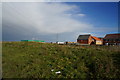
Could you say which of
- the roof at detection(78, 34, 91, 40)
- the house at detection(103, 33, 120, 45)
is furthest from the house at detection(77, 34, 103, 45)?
the house at detection(103, 33, 120, 45)

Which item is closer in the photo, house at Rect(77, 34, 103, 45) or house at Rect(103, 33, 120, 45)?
house at Rect(103, 33, 120, 45)

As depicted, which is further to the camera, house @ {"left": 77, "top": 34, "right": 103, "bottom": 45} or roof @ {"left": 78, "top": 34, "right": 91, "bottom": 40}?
roof @ {"left": 78, "top": 34, "right": 91, "bottom": 40}

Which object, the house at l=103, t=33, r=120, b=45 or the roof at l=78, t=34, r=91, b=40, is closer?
the house at l=103, t=33, r=120, b=45

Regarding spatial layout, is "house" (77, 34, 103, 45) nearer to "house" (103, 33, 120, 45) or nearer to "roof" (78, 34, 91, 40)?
"roof" (78, 34, 91, 40)

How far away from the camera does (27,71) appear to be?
5.81 meters

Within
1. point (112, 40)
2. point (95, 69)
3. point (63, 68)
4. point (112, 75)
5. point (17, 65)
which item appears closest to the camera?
point (112, 75)

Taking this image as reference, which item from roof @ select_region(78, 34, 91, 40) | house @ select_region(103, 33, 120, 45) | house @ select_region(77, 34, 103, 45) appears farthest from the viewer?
roof @ select_region(78, 34, 91, 40)

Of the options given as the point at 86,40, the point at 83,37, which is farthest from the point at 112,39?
the point at 83,37

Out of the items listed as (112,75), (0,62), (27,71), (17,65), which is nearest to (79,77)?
(112,75)

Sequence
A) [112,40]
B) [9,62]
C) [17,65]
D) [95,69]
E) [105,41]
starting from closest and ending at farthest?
[95,69] → [17,65] → [9,62] → [112,40] → [105,41]

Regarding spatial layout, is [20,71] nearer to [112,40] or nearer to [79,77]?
[79,77]

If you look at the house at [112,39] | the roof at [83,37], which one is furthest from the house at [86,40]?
the house at [112,39]

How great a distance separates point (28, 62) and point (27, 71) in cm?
118

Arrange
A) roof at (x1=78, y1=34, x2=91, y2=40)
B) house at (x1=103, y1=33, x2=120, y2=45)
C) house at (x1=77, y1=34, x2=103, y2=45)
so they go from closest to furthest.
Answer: house at (x1=103, y1=33, x2=120, y2=45) → house at (x1=77, y1=34, x2=103, y2=45) → roof at (x1=78, y1=34, x2=91, y2=40)
